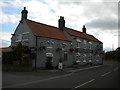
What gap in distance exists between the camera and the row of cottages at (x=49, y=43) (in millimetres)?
31281

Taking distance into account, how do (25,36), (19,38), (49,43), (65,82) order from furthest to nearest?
(19,38) → (49,43) → (25,36) → (65,82)

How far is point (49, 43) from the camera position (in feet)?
111

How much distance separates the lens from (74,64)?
4091 centimetres

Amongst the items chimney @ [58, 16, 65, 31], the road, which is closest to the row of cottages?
chimney @ [58, 16, 65, 31]

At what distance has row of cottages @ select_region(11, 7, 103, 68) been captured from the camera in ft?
103

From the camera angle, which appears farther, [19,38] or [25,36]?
[19,38]

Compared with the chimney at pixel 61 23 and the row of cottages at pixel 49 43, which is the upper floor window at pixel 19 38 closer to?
the row of cottages at pixel 49 43

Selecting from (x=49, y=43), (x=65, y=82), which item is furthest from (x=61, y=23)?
(x=65, y=82)

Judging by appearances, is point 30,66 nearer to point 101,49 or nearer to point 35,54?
point 35,54

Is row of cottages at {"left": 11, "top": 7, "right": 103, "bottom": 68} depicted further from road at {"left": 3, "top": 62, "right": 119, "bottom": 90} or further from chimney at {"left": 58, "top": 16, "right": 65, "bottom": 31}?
road at {"left": 3, "top": 62, "right": 119, "bottom": 90}

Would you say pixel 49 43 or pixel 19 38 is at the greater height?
pixel 19 38

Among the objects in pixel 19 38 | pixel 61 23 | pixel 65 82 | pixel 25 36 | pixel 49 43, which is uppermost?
pixel 61 23

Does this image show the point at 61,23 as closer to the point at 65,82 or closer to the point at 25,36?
the point at 25,36

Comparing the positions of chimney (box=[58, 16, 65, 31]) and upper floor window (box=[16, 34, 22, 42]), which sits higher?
chimney (box=[58, 16, 65, 31])
